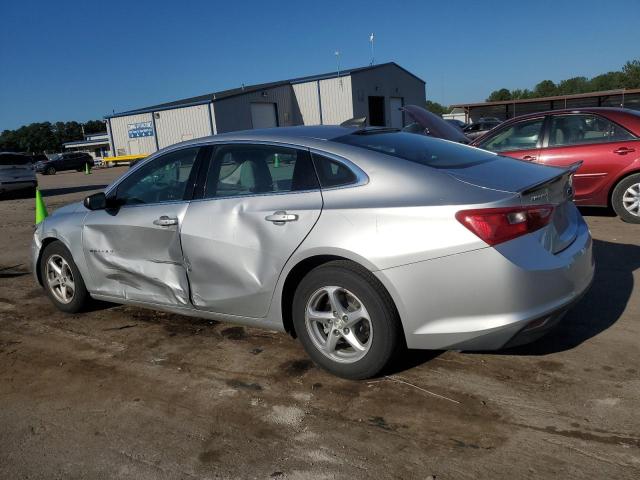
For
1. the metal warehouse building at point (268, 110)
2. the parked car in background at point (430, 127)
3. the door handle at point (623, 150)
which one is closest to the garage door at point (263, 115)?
the metal warehouse building at point (268, 110)

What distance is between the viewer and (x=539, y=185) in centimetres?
305

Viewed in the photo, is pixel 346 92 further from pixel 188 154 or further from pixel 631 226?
pixel 188 154

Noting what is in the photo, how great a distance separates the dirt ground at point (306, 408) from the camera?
2.55 metres

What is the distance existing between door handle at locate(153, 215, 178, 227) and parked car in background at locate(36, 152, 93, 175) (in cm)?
4613

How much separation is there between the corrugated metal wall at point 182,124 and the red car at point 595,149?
2910 cm

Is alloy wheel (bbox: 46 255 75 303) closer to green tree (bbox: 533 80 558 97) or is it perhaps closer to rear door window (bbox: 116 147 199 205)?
rear door window (bbox: 116 147 199 205)

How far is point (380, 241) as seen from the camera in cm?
298

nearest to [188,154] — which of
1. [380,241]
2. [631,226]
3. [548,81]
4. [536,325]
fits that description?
[380,241]

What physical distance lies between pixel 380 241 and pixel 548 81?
4565 inches

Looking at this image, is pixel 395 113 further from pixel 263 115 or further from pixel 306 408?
pixel 306 408

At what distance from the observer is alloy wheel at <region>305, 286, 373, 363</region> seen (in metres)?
3.21

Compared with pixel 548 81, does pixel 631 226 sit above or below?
below

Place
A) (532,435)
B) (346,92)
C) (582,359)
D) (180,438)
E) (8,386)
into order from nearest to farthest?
1. (532,435)
2. (180,438)
3. (582,359)
4. (8,386)
5. (346,92)

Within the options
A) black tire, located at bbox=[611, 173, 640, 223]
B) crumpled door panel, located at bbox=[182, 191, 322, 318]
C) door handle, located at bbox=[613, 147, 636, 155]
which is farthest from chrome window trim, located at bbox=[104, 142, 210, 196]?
black tire, located at bbox=[611, 173, 640, 223]
